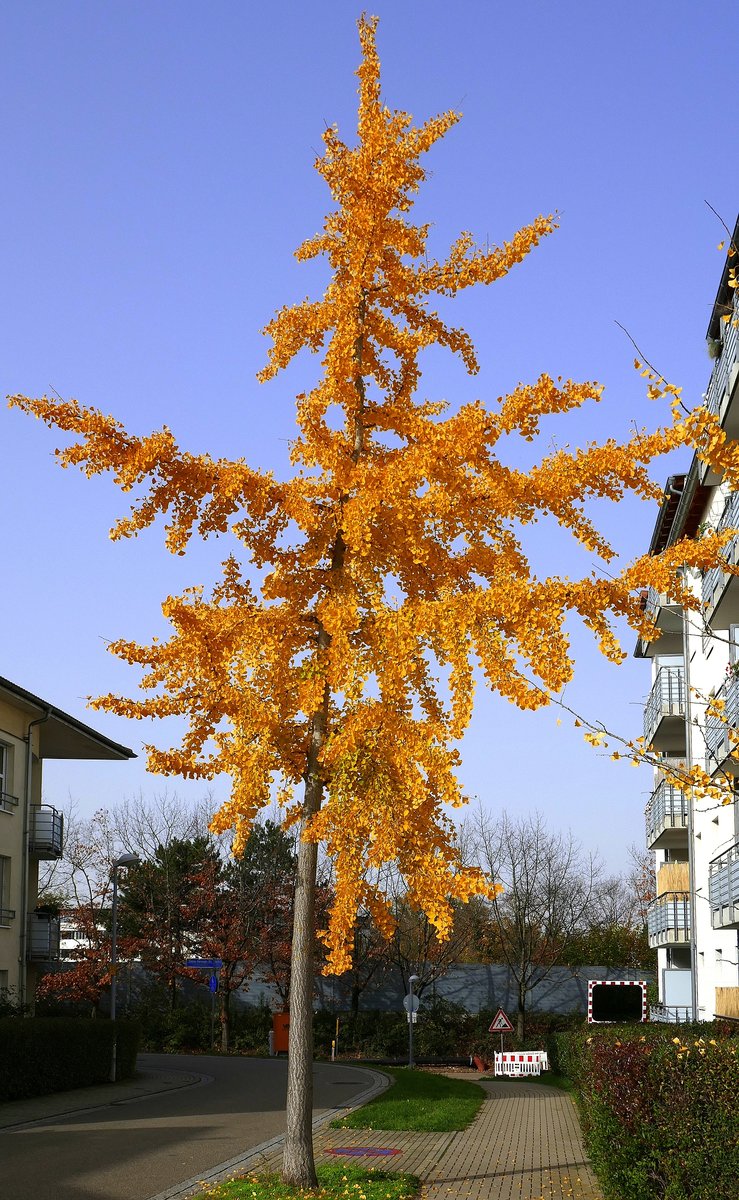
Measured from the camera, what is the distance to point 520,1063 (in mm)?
36188

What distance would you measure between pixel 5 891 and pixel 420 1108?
42.2 feet

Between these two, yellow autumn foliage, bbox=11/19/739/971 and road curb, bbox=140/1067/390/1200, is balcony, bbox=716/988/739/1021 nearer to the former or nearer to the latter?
road curb, bbox=140/1067/390/1200

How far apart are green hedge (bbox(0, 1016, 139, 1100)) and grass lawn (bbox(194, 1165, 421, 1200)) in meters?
13.5

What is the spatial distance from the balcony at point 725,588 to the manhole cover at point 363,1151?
1018 centimetres

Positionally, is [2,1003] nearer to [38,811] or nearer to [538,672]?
[38,811]

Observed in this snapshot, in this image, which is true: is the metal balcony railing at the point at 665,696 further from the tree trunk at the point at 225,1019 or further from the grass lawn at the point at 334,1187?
the grass lawn at the point at 334,1187

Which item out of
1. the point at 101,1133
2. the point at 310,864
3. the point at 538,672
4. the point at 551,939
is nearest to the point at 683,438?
the point at 538,672

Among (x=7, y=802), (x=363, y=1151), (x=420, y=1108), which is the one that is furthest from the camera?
(x=7, y=802)

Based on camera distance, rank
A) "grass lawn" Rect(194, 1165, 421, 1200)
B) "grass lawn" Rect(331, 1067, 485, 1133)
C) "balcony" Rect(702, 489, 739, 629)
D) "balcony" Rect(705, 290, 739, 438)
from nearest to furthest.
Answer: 1. "grass lawn" Rect(194, 1165, 421, 1200)
2. "balcony" Rect(705, 290, 739, 438)
3. "grass lawn" Rect(331, 1067, 485, 1133)
4. "balcony" Rect(702, 489, 739, 629)

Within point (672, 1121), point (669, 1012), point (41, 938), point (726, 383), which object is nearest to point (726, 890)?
point (726, 383)

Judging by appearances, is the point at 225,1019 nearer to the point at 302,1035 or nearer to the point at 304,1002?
the point at 302,1035

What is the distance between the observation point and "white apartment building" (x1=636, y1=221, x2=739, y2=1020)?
78.8 feet

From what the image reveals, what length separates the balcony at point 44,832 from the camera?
31.8m

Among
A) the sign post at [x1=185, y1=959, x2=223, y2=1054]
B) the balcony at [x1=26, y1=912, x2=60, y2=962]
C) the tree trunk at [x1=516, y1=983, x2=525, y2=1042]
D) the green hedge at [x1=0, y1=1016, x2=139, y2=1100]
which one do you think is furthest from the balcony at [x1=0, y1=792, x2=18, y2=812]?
the tree trunk at [x1=516, y1=983, x2=525, y2=1042]
